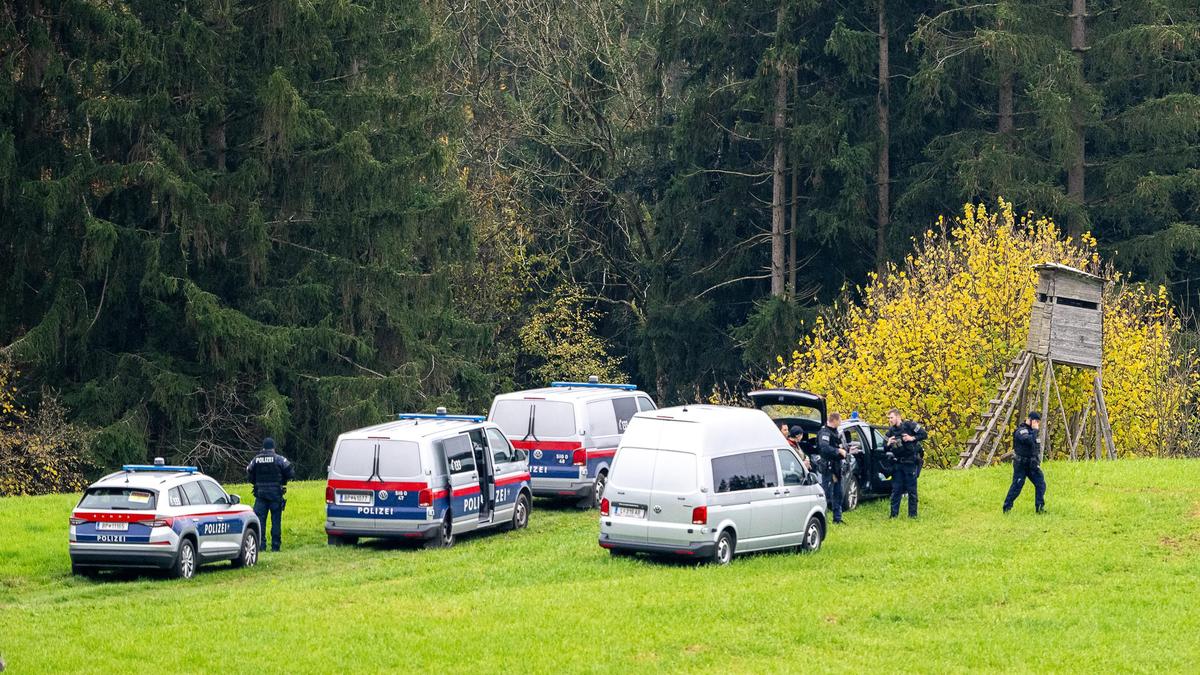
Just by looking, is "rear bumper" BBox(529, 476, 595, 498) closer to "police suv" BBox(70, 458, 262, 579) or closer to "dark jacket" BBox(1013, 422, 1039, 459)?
"dark jacket" BBox(1013, 422, 1039, 459)

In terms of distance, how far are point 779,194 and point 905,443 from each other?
97.8ft

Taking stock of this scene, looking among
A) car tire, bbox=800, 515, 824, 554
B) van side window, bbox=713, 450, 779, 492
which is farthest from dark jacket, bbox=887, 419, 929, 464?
van side window, bbox=713, 450, 779, 492

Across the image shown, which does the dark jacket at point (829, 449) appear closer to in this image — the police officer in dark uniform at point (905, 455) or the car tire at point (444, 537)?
the police officer in dark uniform at point (905, 455)

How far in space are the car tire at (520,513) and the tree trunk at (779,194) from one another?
2792 cm

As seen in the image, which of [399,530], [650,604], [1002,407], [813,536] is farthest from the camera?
[1002,407]

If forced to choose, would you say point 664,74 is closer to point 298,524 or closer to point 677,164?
point 677,164

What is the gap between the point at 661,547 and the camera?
22.5 metres

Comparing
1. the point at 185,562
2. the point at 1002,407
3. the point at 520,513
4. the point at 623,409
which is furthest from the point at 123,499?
the point at 1002,407

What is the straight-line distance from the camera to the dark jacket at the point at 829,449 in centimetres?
2622

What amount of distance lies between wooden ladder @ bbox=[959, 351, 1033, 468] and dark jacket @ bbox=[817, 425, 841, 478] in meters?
10.5

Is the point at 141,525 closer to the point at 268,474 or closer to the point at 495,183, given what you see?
the point at 268,474

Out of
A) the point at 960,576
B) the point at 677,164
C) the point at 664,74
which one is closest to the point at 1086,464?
the point at 960,576

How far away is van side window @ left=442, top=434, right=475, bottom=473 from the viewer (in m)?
25.4

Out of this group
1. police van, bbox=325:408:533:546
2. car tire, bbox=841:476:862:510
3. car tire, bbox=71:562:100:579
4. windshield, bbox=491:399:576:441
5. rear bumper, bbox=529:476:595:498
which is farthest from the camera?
rear bumper, bbox=529:476:595:498
